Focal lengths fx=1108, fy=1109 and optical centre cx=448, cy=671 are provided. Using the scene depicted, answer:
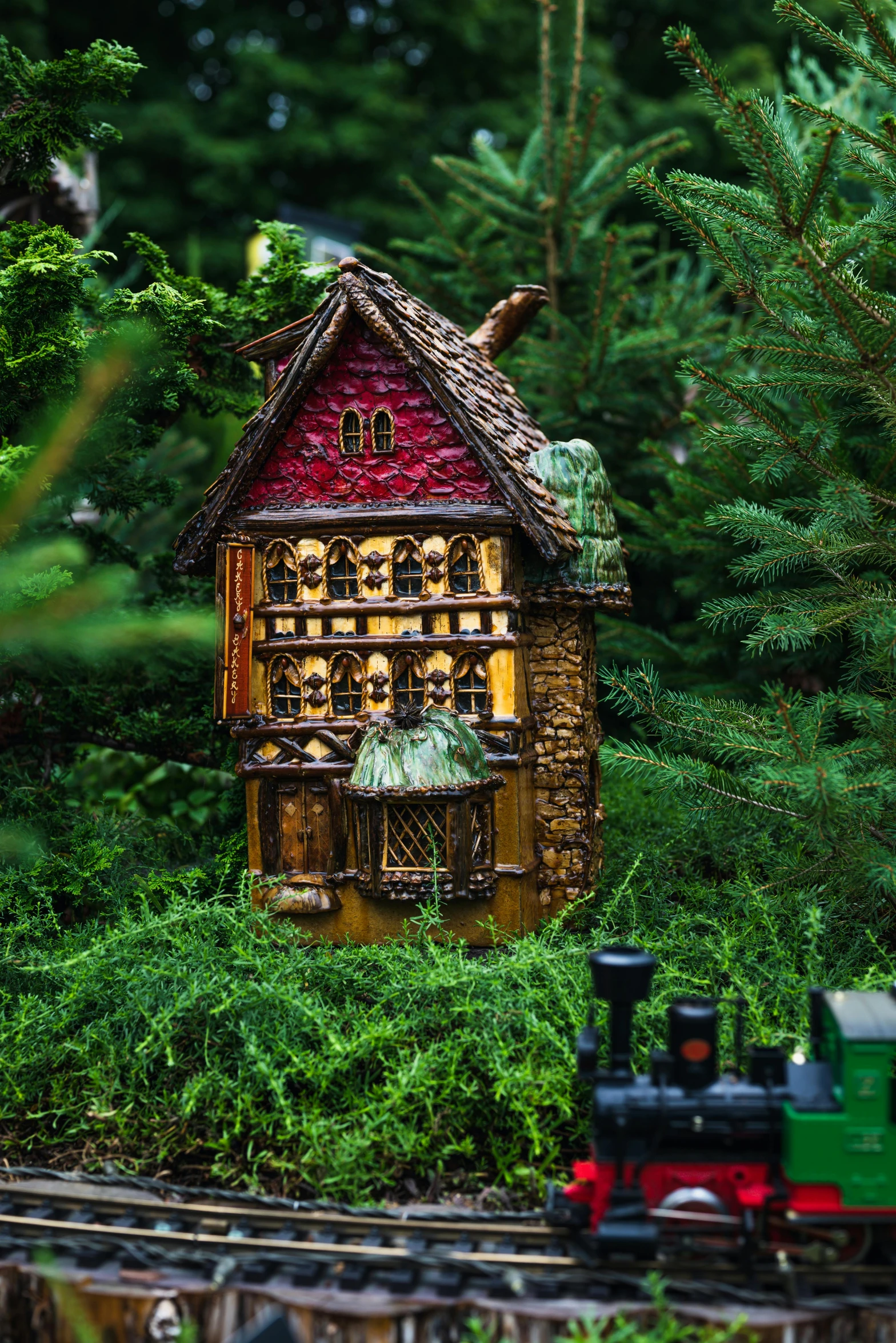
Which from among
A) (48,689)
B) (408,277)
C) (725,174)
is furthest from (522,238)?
(725,174)

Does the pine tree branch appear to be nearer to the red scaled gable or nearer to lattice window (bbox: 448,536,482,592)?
the red scaled gable

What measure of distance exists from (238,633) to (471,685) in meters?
1.46

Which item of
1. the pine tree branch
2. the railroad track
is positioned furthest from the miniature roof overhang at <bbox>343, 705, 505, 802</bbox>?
the pine tree branch

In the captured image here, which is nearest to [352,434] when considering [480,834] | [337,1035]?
[480,834]

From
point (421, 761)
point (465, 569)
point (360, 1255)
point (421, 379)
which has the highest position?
point (421, 379)

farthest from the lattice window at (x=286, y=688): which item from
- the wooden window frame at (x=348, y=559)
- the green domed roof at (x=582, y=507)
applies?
the green domed roof at (x=582, y=507)

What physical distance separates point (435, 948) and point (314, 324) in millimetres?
3825

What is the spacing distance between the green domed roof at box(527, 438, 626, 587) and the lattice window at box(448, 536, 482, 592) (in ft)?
1.59

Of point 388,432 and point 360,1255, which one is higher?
point 388,432

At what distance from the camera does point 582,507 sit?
7043 millimetres

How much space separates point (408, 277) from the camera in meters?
10.7

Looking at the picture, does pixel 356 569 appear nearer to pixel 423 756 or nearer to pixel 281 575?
pixel 281 575

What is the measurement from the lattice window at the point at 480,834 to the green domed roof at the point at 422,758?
0.56 ft

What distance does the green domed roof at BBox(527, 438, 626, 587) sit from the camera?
275 inches
